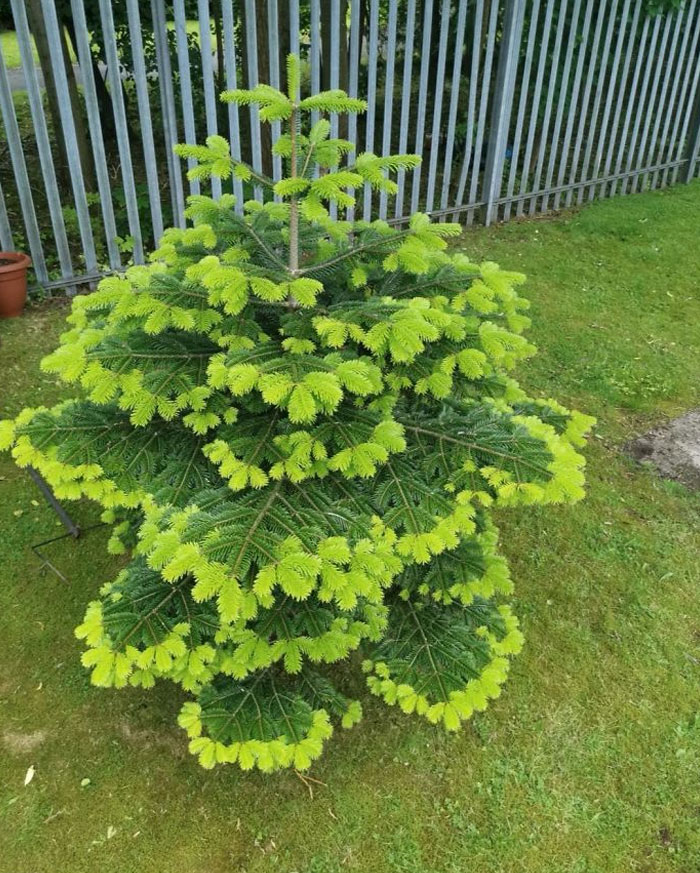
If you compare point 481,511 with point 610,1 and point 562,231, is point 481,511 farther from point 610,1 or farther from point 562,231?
point 610,1

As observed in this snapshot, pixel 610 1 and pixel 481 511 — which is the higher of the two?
pixel 610 1

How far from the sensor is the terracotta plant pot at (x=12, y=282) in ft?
15.9

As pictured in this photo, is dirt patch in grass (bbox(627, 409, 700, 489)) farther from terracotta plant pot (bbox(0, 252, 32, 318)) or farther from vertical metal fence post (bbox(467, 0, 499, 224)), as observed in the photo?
terracotta plant pot (bbox(0, 252, 32, 318))

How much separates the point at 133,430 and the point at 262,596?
85 cm

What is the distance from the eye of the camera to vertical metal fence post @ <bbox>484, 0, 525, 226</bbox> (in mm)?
6523

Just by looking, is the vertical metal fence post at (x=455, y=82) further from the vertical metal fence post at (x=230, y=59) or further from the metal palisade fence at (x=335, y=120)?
the vertical metal fence post at (x=230, y=59)

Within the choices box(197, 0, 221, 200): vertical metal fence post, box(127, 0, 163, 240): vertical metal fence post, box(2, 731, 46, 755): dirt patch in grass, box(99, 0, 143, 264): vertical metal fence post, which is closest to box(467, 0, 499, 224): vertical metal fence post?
box(197, 0, 221, 200): vertical metal fence post

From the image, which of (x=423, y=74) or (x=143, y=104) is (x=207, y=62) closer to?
(x=143, y=104)

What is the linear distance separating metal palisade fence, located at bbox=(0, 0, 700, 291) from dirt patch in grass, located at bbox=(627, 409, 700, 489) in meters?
3.12

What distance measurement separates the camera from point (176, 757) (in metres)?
2.55

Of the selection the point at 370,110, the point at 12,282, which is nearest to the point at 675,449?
the point at 370,110

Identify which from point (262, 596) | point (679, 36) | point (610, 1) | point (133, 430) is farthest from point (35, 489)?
point (679, 36)

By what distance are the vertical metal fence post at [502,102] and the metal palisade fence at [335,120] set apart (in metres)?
0.02

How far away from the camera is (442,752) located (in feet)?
8.60
